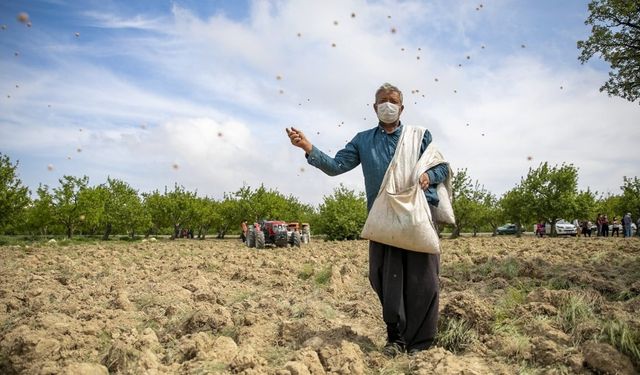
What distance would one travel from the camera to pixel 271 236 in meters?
16.1

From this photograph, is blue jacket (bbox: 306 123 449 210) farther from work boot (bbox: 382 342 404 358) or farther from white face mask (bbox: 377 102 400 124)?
work boot (bbox: 382 342 404 358)

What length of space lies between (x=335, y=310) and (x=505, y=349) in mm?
1800

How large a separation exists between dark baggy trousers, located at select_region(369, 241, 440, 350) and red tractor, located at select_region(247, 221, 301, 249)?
12.9 metres

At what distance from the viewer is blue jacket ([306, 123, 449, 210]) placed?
2.90 meters

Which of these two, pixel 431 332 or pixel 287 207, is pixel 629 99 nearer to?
pixel 431 332

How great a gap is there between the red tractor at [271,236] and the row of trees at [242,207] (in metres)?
10.4

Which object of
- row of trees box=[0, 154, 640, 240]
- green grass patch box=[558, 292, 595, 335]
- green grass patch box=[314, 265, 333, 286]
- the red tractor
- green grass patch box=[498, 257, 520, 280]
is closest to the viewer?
green grass patch box=[558, 292, 595, 335]

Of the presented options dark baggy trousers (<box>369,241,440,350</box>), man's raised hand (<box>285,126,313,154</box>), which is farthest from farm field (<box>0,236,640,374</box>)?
man's raised hand (<box>285,126,313,154</box>)

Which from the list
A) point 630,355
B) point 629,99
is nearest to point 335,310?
point 630,355

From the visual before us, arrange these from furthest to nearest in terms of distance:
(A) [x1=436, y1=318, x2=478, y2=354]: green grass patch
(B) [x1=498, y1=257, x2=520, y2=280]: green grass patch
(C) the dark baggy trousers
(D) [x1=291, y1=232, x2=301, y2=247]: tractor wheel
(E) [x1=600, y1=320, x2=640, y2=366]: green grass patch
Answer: (D) [x1=291, y1=232, x2=301, y2=247]: tractor wheel → (B) [x1=498, y1=257, x2=520, y2=280]: green grass patch → (A) [x1=436, y1=318, x2=478, y2=354]: green grass patch → (C) the dark baggy trousers → (E) [x1=600, y1=320, x2=640, y2=366]: green grass patch

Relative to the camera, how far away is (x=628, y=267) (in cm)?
623

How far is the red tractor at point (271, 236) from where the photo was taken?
15556 mm

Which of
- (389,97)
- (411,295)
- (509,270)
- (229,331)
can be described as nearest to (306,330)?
(229,331)

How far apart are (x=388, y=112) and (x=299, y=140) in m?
0.63
